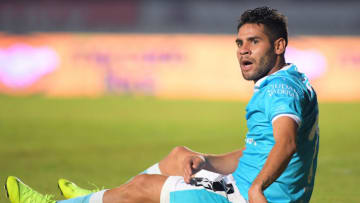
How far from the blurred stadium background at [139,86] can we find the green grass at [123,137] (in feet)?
0.08

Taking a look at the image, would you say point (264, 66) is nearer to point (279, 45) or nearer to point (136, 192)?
point (279, 45)

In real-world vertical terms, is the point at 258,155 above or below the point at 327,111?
above

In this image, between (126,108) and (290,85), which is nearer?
(290,85)

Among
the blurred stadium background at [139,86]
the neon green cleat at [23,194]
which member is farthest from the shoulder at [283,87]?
the blurred stadium background at [139,86]

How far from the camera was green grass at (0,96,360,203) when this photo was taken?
24.2 feet

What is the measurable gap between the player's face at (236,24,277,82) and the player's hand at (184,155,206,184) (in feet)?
2.31

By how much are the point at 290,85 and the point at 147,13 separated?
27360 mm

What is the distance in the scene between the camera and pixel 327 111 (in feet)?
55.6

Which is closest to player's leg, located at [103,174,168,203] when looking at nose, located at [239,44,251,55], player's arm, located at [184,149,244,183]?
player's arm, located at [184,149,244,183]

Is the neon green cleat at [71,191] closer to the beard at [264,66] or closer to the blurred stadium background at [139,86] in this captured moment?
the blurred stadium background at [139,86]

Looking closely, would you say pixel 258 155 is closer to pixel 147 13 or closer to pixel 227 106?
pixel 227 106

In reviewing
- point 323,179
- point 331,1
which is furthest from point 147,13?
point 323,179

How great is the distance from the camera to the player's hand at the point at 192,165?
3.63 metres

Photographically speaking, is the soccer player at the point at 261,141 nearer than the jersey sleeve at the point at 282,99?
No
